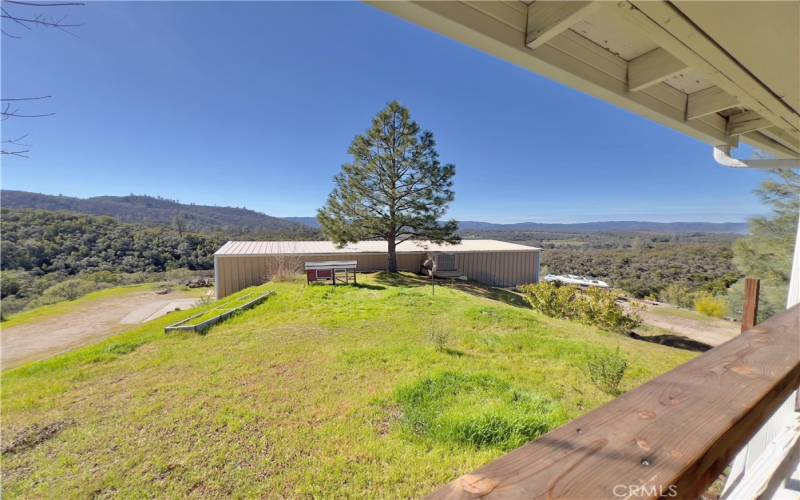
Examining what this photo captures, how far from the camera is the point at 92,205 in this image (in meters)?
34.1

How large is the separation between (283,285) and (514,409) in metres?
8.36

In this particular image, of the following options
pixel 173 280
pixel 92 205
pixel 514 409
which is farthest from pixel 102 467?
pixel 92 205

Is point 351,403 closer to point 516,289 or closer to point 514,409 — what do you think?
point 514,409

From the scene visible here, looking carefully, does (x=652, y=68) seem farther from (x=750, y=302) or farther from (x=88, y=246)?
(x=88, y=246)

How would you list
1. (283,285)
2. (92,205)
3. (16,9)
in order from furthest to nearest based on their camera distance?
(92,205), (283,285), (16,9)

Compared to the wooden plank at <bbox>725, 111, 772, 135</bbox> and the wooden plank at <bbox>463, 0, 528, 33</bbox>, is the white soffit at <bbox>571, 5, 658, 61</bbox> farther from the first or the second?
the wooden plank at <bbox>725, 111, 772, 135</bbox>

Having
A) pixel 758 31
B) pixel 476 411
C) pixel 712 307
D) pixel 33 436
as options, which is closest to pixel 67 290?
pixel 33 436

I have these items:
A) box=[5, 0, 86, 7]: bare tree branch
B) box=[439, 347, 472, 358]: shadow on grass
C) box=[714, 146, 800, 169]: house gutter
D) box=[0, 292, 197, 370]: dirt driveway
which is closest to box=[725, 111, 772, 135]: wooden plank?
box=[714, 146, 800, 169]: house gutter

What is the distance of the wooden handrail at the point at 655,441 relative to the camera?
446 mm

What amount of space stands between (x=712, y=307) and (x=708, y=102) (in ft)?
44.9

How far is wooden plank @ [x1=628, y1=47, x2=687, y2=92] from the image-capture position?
129cm

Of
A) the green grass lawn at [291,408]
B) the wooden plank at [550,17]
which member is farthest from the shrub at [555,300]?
the wooden plank at [550,17]

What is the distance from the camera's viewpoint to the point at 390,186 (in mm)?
12008

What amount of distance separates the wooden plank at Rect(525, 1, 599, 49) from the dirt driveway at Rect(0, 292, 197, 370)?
31.0ft
